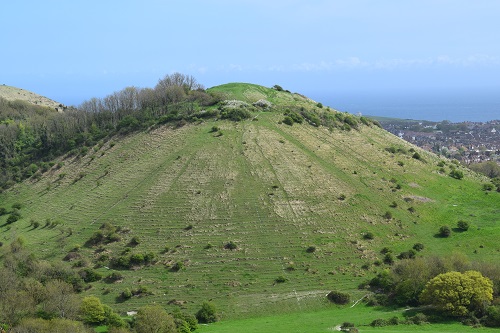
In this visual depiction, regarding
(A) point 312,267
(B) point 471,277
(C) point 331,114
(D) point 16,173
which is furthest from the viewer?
(C) point 331,114

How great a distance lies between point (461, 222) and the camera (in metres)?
66.8

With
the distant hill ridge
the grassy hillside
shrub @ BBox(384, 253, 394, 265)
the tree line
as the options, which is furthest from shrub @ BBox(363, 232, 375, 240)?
the distant hill ridge

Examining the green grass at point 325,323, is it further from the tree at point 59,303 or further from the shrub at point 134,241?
the shrub at point 134,241

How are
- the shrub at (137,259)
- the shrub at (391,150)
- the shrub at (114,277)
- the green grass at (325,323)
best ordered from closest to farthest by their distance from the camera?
the green grass at (325,323) < the shrub at (114,277) < the shrub at (137,259) < the shrub at (391,150)

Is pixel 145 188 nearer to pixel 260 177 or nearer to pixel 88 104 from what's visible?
pixel 260 177

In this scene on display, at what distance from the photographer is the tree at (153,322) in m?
41.1

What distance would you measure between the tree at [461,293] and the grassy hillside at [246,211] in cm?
1059

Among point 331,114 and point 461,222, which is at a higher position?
point 331,114

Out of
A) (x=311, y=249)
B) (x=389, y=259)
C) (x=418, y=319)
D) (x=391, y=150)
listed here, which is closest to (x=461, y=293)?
(x=418, y=319)

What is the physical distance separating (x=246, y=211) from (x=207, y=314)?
2270 centimetres

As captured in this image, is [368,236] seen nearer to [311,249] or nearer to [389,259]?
[389,259]

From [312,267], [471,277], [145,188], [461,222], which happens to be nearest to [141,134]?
[145,188]

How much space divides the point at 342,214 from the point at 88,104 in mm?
71273

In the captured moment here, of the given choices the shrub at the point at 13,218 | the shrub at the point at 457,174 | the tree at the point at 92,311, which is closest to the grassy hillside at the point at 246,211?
the shrub at the point at 13,218
